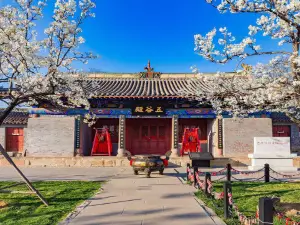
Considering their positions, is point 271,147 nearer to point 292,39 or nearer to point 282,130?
point 282,130

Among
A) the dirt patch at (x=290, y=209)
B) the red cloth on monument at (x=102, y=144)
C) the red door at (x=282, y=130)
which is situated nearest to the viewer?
the dirt patch at (x=290, y=209)

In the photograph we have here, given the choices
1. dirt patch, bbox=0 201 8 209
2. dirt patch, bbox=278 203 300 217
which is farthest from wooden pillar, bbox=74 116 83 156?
dirt patch, bbox=278 203 300 217

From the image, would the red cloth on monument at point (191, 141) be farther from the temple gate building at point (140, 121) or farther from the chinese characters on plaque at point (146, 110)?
the chinese characters on plaque at point (146, 110)

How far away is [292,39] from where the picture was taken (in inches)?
279

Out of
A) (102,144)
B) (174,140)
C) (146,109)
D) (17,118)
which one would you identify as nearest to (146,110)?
(146,109)

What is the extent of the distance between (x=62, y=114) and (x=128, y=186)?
34.1 feet

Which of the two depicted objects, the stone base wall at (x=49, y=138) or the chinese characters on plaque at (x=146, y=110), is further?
the chinese characters on plaque at (x=146, y=110)

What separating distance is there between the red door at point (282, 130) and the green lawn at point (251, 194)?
1229 centimetres

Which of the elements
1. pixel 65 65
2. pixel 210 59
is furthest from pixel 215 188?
pixel 65 65

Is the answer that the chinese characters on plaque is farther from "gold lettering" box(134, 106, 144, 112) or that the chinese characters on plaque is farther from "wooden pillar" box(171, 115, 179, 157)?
"wooden pillar" box(171, 115, 179, 157)

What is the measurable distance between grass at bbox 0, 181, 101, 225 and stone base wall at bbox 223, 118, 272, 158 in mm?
10759

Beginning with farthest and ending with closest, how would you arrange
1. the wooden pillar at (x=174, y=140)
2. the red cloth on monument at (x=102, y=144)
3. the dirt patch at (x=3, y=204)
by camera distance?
the red cloth on monument at (x=102, y=144)
the wooden pillar at (x=174, y=140)
the dirt patch at (x=3, y=204)

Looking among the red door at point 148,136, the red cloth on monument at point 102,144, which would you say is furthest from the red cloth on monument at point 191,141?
the red cloth on monument at point 102,144

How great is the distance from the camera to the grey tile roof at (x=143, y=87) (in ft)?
61.8
